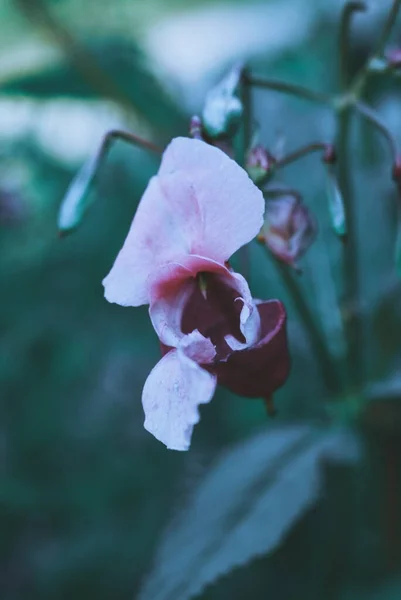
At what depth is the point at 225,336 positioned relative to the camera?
632 millimetres

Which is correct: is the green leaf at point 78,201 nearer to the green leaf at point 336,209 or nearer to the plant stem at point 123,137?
the plant stem at point 123,137

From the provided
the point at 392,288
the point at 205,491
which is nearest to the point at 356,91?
the point at 392,288

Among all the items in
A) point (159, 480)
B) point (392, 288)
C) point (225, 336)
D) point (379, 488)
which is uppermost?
point (225, 336)

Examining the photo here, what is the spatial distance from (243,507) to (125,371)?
2.24ft

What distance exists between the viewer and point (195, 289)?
0.65 meters

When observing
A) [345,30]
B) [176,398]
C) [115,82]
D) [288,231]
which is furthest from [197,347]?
[115,82]

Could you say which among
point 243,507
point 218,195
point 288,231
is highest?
point 218,195

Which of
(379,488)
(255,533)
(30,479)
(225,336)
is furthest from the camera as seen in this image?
(30,479)

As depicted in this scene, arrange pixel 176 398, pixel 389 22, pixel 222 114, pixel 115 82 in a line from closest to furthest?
pixel 176 398, pixel 222 114, pixel 389 22, pixel 115 82

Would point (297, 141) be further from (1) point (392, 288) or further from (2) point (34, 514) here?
(2) point (34, 514)

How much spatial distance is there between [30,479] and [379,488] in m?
0.57

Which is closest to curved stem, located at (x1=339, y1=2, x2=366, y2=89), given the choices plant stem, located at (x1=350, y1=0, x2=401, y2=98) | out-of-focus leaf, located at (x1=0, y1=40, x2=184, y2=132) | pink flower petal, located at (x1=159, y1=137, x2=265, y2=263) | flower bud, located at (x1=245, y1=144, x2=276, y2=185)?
plant stem, located at (x1=350, y1=0, x2=401, y2=98)

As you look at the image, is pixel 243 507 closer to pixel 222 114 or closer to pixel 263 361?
pixel 263 361

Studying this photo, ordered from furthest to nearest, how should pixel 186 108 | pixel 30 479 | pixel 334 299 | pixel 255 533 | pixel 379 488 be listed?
pixel 186 108 < pixel 30 479 < pixel 334 299 < pixel 379 488 < pixel 255 533
